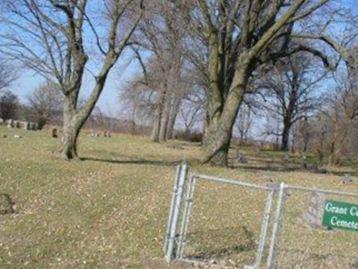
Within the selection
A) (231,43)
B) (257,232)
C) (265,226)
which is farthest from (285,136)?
(265,226)

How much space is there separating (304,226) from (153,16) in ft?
38.1

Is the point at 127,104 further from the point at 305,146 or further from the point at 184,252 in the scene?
the point at 184,252

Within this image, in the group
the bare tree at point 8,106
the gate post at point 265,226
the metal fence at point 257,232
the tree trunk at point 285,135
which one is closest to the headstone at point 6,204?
the metal fence at point 257,232

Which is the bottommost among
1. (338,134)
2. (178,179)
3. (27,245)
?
(27,245)

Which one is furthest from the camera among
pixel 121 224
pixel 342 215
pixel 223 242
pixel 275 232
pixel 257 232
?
pixel 257 232

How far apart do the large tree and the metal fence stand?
8.11 metres

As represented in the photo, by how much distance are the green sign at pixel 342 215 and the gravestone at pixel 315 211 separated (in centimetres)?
335

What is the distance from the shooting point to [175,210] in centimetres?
874

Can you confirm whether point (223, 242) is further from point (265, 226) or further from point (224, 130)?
point (224, 130)

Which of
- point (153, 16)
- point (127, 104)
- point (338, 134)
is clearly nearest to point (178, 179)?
point (153, 16)

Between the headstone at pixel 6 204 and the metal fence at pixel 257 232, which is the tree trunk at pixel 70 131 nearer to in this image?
the metal fence at pixel 257 232

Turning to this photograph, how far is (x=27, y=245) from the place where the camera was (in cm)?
909

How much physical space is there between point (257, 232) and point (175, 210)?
3.26 meters

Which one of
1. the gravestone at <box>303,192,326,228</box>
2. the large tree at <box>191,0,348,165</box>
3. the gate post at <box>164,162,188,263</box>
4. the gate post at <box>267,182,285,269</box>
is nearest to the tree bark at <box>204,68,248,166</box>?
the large tree at <box>191,0,348,165</box>
